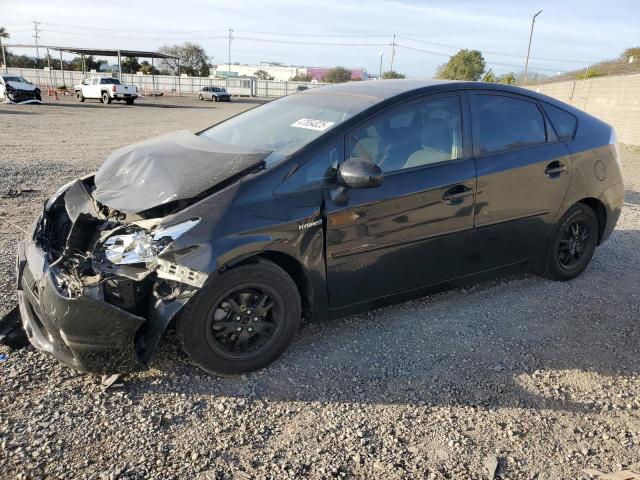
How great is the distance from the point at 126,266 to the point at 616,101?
22833 millimetres

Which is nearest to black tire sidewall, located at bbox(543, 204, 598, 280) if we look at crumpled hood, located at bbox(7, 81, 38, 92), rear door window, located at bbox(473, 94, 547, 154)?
rear door window, located at bbox(473, 94, 547, 154)

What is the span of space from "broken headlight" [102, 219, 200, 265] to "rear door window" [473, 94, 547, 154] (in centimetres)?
229

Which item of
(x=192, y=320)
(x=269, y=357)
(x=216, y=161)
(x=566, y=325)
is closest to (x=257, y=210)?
(x=216, y=161)

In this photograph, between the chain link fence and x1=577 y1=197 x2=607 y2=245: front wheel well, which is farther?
the chain link fence

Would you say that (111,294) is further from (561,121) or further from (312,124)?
(561,121)

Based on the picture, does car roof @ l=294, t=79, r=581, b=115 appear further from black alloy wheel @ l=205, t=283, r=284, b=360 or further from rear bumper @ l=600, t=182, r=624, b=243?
black alloy wheel @ l=205, t=283, r=284, b=360

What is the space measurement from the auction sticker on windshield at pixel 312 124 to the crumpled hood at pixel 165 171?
408mm

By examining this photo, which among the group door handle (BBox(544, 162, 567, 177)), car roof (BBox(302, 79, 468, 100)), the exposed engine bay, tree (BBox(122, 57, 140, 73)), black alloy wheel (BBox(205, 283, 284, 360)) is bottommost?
black alloy wheel (BBox(205, 283, 284, 360))

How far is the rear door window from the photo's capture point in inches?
151

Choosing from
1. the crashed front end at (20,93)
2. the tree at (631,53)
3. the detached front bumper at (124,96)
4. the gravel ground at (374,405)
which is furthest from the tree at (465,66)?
the gravel ground at (374,405)

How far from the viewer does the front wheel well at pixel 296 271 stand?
9.88 feet

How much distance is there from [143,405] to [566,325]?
3.09m

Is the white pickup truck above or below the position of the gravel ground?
above

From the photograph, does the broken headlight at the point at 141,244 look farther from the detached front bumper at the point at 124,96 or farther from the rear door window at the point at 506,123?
the detached front bumper at the point at 124,96
